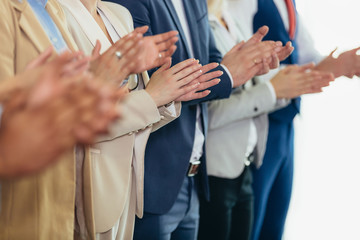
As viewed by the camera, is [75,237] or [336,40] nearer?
[75,237]

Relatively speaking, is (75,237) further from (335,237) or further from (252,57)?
(335,237)

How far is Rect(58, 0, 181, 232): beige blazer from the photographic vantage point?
99 cm

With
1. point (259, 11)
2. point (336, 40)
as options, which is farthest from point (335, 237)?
point (259, 11)

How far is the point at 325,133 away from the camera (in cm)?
267

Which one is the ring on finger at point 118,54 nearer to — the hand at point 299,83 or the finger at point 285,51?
the finger at point 285,51

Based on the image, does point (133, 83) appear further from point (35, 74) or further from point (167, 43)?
point (35, 74)

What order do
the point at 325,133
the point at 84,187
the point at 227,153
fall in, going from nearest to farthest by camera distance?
the point at 84,187
the point at 227,153
the point at 325,133

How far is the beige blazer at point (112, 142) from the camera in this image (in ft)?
3.25

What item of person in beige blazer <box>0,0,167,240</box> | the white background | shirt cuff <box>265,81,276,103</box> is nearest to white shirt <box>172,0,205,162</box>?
shirt cuff <box>265,81,276,103</box>

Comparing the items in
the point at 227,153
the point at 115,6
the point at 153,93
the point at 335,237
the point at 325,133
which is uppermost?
the point at 115,6

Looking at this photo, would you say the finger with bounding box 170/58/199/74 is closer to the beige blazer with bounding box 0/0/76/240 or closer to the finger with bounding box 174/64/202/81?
the finger with bounding box 174/64/202/81

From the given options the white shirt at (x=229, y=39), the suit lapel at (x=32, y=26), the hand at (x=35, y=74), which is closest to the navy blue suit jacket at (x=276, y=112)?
the white shirt at (x=229, y=39)

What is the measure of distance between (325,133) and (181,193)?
61.6 inches

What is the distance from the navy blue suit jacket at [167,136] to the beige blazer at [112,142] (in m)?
0.16
